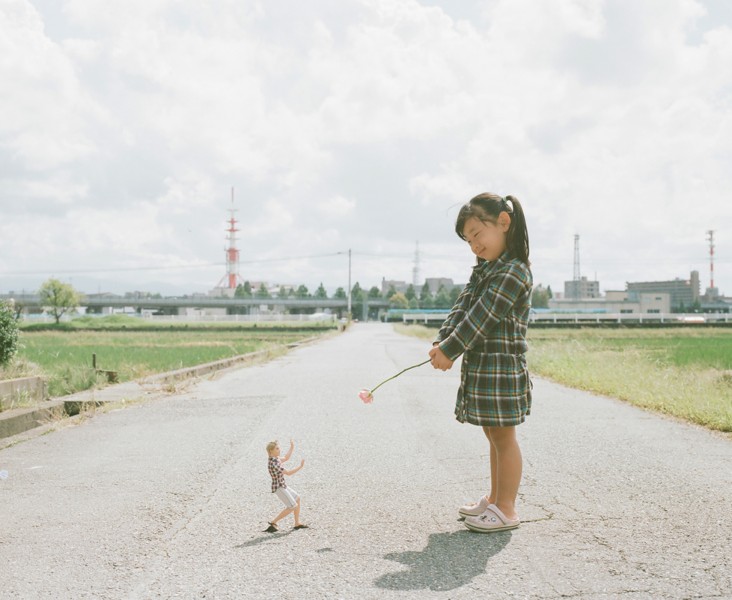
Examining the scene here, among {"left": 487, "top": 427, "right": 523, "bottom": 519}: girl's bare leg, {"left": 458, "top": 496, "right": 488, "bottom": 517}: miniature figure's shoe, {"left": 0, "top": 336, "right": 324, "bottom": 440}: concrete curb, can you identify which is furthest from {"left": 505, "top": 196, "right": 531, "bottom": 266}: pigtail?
{"left": 0, "top": 336, "right": 324, "bottom": 440}: concrete curb

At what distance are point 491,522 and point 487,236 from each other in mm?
1409

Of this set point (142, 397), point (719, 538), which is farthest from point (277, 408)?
point (719, 538)

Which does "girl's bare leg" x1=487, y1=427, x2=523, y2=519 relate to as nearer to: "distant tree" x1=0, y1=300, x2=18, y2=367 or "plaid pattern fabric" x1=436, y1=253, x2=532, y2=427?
"plaid pattern fabric" x1=436, y1=253, x2=532, y2=427

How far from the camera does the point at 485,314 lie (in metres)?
3.21

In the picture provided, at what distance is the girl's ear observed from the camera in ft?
11.0

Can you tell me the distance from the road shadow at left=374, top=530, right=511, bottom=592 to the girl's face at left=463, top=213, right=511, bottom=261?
1.39 metres

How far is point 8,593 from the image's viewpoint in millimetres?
2576

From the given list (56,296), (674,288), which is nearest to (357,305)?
(56,296)

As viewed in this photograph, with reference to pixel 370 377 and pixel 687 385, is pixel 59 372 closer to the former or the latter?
pixel 370 377

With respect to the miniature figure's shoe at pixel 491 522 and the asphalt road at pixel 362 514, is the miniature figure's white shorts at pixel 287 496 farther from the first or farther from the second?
the miniature figure's shoe at pixel 491 522

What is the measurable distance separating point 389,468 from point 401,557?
1889 mm

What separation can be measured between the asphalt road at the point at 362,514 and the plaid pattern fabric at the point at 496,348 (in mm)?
608

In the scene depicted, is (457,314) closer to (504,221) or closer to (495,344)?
(495,344)

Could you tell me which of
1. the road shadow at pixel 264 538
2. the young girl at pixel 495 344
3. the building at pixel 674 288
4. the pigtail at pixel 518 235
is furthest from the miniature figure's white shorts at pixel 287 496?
the building at pixel 674 288
